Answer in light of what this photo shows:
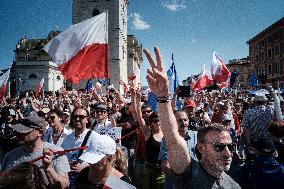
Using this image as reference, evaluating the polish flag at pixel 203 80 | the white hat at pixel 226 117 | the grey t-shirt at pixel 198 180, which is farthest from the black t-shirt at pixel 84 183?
the polish flag at pixel 203 80

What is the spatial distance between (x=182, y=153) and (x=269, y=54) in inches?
2448

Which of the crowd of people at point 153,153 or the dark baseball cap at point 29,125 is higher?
the dark baseball cap at point 29,125

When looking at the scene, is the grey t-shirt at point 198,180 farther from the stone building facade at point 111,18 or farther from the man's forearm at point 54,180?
the stone building facade at point 111,18

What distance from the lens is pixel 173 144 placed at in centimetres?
237

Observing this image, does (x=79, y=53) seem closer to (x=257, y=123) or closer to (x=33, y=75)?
(x=257, y=123)

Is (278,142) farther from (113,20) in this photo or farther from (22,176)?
(113,20)

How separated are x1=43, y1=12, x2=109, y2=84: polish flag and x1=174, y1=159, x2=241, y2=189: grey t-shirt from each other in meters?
4.71

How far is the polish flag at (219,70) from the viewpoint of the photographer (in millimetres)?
12523

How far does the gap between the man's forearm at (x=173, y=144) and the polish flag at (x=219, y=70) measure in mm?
10518

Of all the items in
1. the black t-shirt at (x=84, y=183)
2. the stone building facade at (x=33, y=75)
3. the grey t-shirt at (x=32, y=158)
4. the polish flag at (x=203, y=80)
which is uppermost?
the stone building facade at (x=33, y=75)

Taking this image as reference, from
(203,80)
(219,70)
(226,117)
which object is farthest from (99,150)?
(203,80)

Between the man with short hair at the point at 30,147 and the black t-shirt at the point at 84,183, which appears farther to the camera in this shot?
the man with short hair at the point at 30,147

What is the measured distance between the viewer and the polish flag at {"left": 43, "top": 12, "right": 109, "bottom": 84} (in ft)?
23.0

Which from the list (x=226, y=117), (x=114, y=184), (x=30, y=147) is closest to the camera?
(x=114, y=184)
